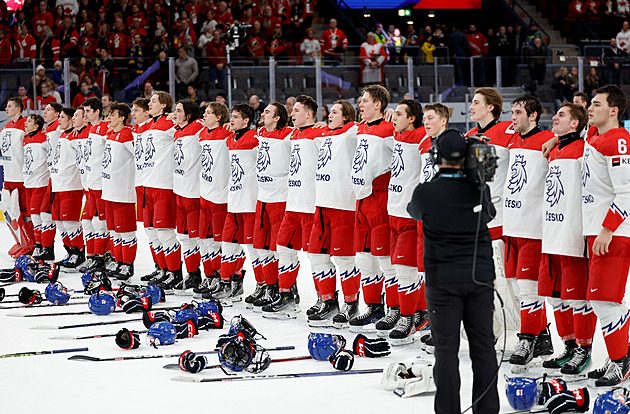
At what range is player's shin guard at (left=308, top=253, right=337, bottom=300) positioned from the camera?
7035 mm

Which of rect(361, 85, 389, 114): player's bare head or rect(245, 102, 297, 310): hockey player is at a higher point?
rect(361, 85, 389, 114): player's bare head

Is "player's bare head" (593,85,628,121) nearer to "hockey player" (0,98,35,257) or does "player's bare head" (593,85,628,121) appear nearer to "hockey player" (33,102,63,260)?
"hockey player" (33,102,63,260)

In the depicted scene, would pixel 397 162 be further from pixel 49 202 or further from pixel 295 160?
pixel 49 202

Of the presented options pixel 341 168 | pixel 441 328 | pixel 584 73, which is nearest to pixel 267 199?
pixel 341 168

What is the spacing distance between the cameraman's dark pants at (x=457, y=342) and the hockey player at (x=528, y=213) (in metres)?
1.51

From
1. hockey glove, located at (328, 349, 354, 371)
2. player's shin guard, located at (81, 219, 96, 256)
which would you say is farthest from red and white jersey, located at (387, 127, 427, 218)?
player's shin guard, located at (81, 219, 96, 256)

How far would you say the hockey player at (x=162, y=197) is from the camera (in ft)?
28.0

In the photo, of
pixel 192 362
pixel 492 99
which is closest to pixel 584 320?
pixel 492 99

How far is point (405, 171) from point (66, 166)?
4765mm

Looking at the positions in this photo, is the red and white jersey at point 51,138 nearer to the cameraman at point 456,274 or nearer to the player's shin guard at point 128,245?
the player's shin guard at point 128,245

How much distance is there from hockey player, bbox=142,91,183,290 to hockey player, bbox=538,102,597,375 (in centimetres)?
399

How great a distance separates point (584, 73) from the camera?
14.1m

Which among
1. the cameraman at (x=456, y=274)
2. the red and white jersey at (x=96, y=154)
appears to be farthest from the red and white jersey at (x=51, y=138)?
the cameraman at (x=456, y=274)

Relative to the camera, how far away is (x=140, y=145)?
877 centimetres
